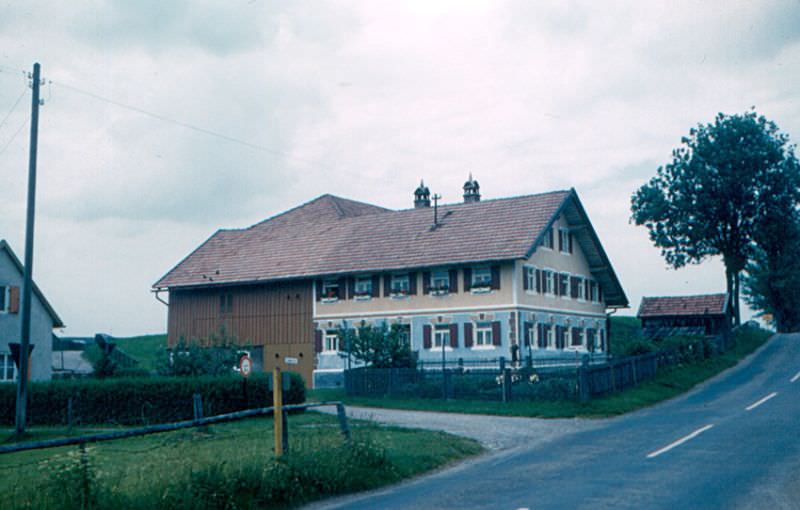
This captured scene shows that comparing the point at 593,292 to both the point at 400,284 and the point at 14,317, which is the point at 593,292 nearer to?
the point at 400,284

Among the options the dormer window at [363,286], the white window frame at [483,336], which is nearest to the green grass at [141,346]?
the dormer window at [363,286]

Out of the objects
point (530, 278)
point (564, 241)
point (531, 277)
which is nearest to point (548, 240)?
point (564, 241)

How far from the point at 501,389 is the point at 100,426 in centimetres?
1378

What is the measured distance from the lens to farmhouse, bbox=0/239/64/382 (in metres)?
39.9

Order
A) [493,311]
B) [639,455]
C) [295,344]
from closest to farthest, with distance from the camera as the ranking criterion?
[639,455] < [493,311] < [295,344]

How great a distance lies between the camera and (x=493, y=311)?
133 ft

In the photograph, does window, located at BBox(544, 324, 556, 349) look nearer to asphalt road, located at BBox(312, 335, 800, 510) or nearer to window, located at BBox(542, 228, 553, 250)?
window, located at BBox(542, 228, 553, 250)

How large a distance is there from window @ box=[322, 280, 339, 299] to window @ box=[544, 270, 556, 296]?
36.7ft

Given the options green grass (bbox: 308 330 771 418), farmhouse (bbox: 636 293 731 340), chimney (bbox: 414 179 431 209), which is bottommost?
green grass (bbox: 308 330 771 418)

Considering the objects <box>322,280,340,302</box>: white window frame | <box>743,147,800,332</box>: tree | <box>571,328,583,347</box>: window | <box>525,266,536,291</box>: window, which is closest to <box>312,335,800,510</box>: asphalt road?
<box>525,266,536,291</box>: window

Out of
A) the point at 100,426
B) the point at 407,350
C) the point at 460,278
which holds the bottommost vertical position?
the point at 100,426

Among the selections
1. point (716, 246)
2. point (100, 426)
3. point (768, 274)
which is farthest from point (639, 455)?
point (768, 274)

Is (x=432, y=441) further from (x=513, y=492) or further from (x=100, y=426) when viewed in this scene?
(x=100, y=426)

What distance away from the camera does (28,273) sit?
23500mm
